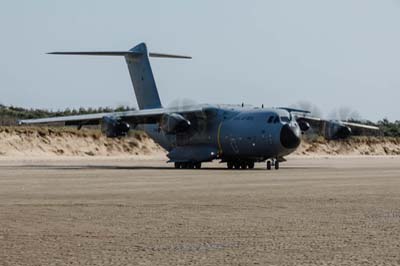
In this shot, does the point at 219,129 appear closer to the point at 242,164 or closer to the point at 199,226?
the point at 242,164

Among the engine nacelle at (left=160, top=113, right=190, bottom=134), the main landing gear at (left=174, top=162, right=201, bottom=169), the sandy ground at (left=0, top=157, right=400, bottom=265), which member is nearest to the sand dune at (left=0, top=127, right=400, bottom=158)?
the main landing gear at (left=174, top=162, right=201, bottom=169)

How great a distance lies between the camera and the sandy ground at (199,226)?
1209 centimetres

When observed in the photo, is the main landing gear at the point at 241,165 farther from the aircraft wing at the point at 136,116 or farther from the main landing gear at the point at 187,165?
the aircraft wing at the point at 136,116

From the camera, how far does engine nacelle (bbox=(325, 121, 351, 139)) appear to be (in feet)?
185

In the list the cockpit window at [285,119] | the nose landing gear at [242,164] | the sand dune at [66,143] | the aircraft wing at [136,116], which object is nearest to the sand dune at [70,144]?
the sand dune at [66,143]

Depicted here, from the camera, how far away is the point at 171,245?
13289 mm

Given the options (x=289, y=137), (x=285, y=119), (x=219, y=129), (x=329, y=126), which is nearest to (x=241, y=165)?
(x=219, y=129)

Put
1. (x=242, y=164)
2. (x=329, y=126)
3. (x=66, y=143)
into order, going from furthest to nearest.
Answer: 1. (x=66, y=143)
2. (x=329, y=126)
3. (x=242, y=164)

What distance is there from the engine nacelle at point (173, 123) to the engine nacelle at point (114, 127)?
2101 mm

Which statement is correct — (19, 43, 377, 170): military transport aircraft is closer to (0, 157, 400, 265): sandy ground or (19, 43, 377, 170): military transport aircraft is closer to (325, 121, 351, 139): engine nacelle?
(325, 121, 351, 139): engine nacelle

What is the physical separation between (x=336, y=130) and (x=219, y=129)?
814 cm

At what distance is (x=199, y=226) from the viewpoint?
52.5ft

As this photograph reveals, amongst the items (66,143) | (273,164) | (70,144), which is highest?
(273,164)

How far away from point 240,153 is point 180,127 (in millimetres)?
3561
